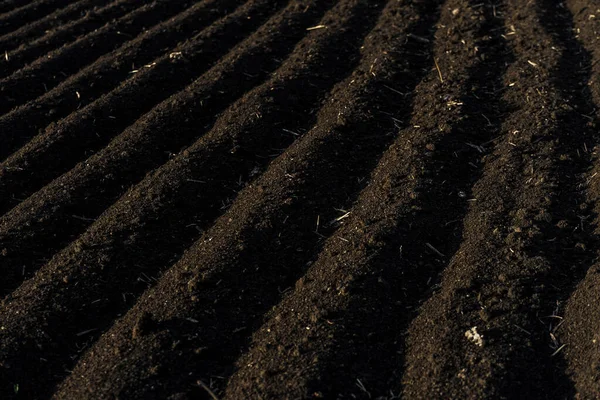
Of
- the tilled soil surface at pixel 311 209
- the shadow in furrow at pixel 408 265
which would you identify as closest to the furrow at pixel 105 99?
the tilled soil surface at pixel 311 209

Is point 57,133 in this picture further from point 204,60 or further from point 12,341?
point 12,341

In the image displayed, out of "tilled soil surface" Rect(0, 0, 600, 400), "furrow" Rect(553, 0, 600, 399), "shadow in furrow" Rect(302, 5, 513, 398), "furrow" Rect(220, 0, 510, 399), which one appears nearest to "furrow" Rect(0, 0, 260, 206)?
"tilled soil surface" Rect(0, 0, 600, 400)

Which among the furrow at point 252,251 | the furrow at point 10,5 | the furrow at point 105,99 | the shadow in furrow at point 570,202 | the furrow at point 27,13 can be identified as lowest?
the shadow in furrow at point 570,202

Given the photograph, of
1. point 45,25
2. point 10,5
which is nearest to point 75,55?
point 45,25

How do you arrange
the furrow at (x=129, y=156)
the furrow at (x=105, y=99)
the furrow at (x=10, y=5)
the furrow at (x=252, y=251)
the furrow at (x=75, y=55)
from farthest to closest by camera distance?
the furrow at (x=10, y=5) → the furrow at (x=75, y=55) → the furrow at (x=105, y=99) → the furrow at (x=129, y=156) → the furrow at (x=252, y=251)

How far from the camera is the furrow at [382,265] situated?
292 cm

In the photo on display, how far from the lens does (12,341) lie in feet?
10.6

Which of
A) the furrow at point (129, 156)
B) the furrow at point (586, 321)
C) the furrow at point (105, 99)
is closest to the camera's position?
the furrow at point (586, 321)

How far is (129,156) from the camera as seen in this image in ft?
14.7

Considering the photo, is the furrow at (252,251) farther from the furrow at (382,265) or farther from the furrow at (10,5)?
the furrow at (10,5)

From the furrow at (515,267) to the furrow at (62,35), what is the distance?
386cm

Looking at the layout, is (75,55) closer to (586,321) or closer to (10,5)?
(10,5)

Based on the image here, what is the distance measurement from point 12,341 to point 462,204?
88.9 inches

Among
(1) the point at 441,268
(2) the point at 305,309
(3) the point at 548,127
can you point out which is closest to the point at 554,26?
(3) the point at 548,127
